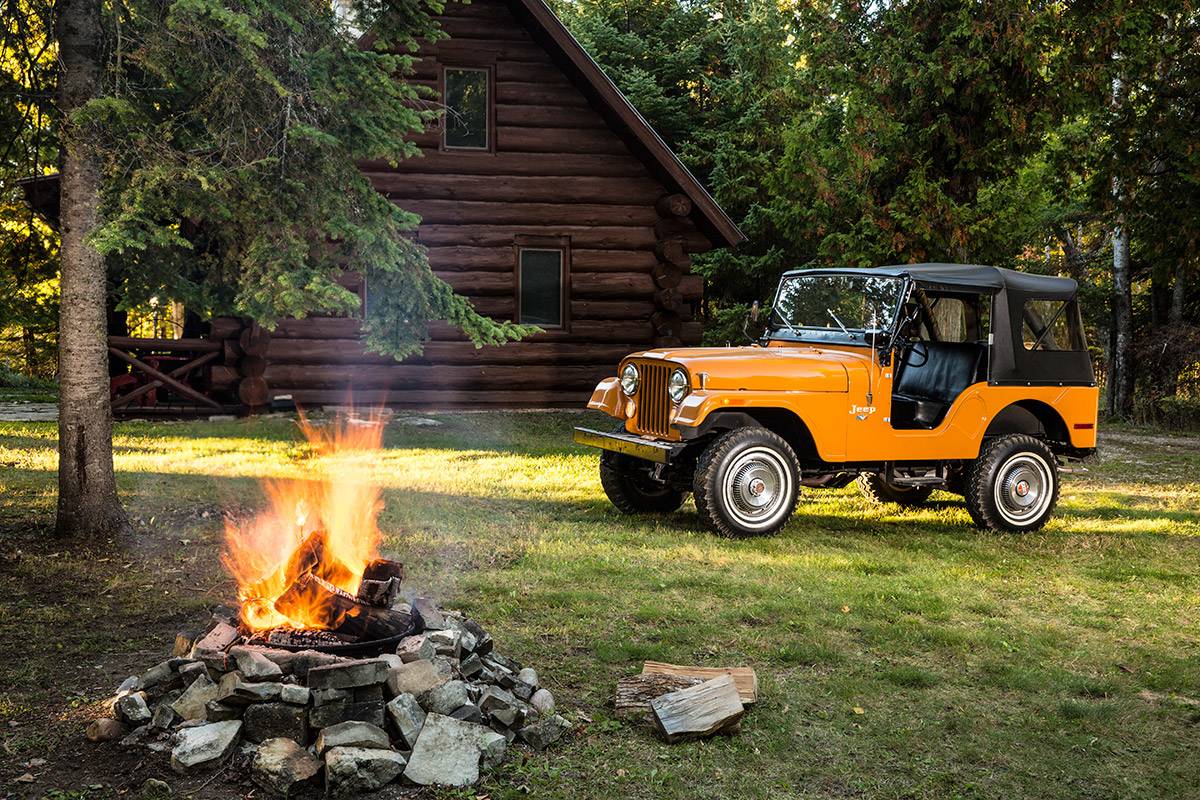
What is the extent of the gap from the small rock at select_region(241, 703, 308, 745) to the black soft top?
271 inches

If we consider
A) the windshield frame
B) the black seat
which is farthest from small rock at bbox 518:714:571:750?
the black seat

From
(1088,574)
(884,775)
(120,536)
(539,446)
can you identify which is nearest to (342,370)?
(539,446)

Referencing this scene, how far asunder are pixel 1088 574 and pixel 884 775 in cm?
436

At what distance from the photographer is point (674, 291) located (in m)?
18.3

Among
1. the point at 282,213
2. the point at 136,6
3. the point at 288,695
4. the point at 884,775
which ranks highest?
the point at 136,6

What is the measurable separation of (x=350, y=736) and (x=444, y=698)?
0.45 m

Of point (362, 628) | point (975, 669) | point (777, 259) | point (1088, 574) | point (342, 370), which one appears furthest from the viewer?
point (777, 259)

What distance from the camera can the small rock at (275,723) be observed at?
15.3 feet

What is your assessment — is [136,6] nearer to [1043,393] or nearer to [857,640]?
[857,640]

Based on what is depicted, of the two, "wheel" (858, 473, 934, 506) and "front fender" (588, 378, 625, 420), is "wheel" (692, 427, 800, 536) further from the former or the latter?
"wheel" (858, 473, 934, 506)

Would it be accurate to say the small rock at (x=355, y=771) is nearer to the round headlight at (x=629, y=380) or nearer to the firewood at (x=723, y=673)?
the firewood at (x=723, y=673)

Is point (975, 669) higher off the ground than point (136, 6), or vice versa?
point (136, 6)

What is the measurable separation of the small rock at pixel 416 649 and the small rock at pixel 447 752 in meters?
0.35

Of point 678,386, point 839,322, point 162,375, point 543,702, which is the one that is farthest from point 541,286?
point 543,702
